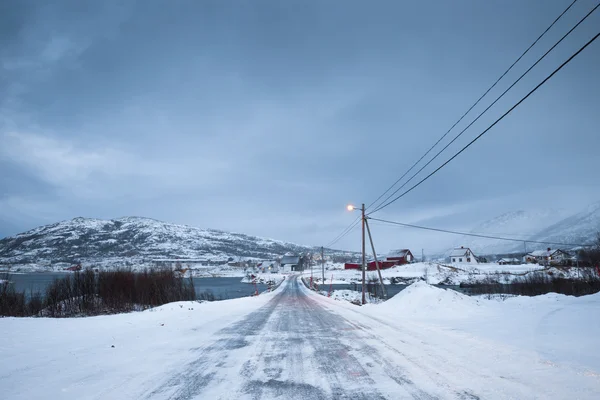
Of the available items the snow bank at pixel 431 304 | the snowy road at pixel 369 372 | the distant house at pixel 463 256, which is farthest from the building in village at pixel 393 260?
the snowy road at pixel 369 372

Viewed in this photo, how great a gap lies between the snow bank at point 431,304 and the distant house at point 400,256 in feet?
300

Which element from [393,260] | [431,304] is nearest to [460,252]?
[393,260]

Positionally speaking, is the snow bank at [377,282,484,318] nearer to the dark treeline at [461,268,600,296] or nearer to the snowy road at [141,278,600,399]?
the snowy road at [141,278,600,399]

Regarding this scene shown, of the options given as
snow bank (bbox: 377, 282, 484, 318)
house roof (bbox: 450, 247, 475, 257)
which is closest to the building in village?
house roof (bbox: 450, 247, 475, 257)

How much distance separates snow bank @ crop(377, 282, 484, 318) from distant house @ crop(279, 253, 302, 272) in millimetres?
136897

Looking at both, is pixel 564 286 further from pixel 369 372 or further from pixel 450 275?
pixel 369 372

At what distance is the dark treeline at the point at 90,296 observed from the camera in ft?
65.0

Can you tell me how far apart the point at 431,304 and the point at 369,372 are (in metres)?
13.2

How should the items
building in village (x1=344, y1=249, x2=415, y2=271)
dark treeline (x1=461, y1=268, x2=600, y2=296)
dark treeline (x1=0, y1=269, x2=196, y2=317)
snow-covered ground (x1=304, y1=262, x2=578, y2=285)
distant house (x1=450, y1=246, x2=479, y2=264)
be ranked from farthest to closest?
distant house (x1=450, y1=246, x2=479, y2=264), building in village (x1=344, y1=249, x2=415, y2=271), snow-covered ground (x1=304, y1=262, x2=578, y2=285), dark treeline (x1=461, y1=268, x2=600, y2=296), dark treeline (x1=0, y1=269, x2=196, y2=317)

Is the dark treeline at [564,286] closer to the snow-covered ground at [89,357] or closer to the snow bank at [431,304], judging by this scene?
the snow bank at [431,304]

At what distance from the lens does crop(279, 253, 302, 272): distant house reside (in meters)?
155

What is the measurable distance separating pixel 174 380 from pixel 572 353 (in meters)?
7.78

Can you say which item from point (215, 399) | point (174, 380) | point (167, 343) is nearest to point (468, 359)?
point (215, 399)

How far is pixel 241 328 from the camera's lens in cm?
1142
